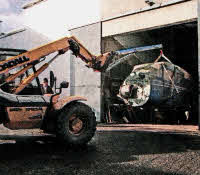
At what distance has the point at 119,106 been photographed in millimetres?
14812

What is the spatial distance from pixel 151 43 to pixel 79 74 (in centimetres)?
489

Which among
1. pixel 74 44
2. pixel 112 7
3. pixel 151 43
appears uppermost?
pixel 112 7

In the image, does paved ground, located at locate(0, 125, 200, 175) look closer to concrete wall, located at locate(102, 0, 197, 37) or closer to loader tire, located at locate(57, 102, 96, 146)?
loader tire, located at locate(57, 102, 96, 146)

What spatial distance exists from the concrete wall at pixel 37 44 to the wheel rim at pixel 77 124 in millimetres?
9651

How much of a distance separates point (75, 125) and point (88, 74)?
793 cm

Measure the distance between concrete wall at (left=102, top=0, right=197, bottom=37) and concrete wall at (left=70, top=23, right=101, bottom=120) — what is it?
603 mm

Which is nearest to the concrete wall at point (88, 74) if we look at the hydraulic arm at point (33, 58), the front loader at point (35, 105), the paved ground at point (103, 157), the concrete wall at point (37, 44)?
the concrete wall at point (37, 44)

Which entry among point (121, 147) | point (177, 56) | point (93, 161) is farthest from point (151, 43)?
point (93, 161)

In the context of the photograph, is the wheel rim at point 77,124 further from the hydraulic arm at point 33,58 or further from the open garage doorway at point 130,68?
the open garage doorway at point 130,68

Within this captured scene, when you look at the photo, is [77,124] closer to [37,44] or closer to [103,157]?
[103,157]

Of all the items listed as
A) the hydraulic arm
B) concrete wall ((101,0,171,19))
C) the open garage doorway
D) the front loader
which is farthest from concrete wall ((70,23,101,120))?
the front loader

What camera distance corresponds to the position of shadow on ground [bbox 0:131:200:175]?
4672 mm

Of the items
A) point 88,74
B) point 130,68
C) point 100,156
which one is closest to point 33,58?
point 100,156

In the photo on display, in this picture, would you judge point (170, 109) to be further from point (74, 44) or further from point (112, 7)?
point (74, 44)
